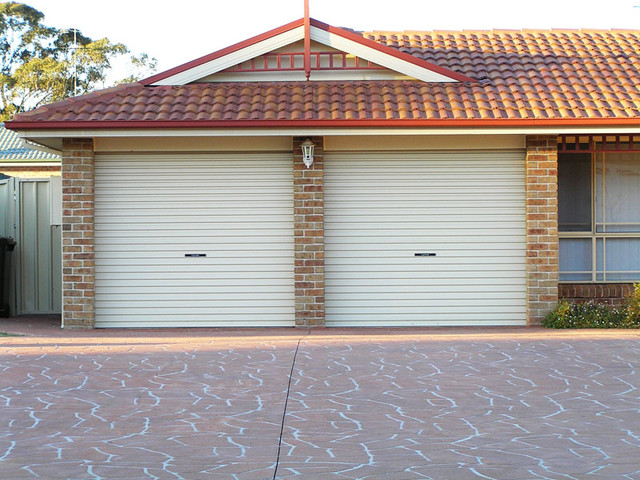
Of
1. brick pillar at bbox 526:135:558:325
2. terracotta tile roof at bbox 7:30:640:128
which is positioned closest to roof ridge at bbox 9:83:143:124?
terracotta tile roof at bbox 7:30:640:128

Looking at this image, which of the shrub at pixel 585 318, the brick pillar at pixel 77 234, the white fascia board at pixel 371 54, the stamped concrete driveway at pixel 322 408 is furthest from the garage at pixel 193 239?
the shrub at pixel 585 318

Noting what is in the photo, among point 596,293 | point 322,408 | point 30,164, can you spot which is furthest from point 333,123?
point 30,164

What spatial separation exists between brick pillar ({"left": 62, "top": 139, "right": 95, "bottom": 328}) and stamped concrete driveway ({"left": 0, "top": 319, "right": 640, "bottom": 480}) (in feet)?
4.19

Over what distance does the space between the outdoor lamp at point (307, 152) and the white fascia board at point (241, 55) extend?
6.36 feet

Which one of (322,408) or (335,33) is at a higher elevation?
(335,33)

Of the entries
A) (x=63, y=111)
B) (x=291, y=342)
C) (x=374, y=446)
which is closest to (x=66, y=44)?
(x=63, y=111)

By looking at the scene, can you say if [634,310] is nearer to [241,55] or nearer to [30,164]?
[241,55]

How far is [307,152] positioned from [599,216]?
507cm

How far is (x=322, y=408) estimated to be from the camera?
7.53 m

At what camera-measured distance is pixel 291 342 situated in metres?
11.4

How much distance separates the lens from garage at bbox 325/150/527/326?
13312 mm

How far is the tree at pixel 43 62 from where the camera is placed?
45438mm

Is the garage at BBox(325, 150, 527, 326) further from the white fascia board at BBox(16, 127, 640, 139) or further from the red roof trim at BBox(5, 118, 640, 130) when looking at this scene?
the red roof trim at BBox(5, 118, 640, 130)

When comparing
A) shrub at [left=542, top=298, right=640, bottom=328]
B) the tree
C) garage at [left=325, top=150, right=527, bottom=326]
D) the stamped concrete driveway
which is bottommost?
the stamped concrete driveway
